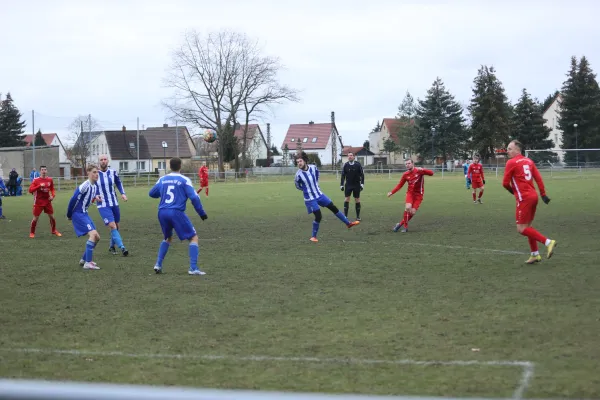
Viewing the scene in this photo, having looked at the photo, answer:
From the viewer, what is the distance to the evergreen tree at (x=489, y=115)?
3164 inches

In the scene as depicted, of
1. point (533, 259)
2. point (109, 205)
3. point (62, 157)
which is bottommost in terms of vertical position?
point (533, 259)

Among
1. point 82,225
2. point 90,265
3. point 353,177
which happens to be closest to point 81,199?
point 82,225

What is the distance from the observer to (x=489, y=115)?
265 ft

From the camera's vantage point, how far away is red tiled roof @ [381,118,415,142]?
108481mm

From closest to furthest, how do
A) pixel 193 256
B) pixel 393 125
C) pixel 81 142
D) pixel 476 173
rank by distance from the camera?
1. pixel 193 256
2. pixel 476 173
3. pixel 81 142
4. pixel 393 125

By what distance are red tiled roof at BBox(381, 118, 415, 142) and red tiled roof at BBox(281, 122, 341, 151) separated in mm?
9710

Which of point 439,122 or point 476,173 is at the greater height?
point 439,122

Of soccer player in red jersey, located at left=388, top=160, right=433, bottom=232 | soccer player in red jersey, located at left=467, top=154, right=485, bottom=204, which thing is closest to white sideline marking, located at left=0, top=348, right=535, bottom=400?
soccer player in red jersey, located at left=388, top=160, right=433, bottom=232

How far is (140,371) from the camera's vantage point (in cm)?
564

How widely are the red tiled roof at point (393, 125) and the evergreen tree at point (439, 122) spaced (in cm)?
1976

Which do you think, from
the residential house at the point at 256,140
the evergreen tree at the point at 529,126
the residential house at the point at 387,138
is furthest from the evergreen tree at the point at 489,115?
the residential house at the point at 256,140

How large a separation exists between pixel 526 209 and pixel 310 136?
106 m

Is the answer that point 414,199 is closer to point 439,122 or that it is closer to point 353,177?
point 353,177

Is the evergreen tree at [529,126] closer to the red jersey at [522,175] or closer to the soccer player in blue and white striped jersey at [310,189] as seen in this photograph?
the soccer player in blue and white striped jersey at [310,189]
